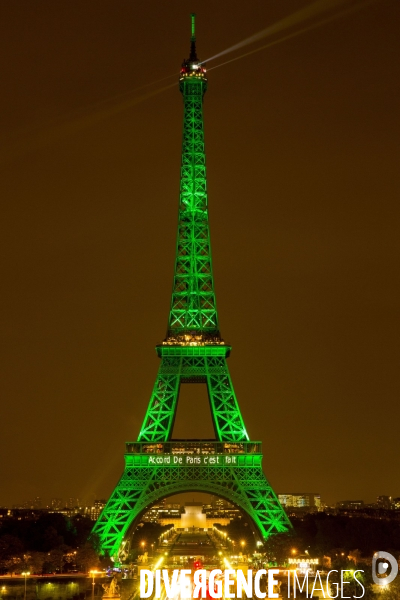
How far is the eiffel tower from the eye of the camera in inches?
3674

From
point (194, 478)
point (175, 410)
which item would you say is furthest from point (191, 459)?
point (175, 410)

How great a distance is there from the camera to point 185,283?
10212 centimetres

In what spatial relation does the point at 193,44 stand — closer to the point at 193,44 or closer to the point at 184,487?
the point at 193,44

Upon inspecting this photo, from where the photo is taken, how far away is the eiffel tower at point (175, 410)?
3674 inches

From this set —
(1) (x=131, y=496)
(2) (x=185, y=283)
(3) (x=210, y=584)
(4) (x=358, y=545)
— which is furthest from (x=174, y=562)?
(3) (x=210, y=584)

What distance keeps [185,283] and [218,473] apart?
763 inches

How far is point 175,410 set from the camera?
9800cm

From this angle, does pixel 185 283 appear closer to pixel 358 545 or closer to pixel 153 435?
pixel 153 435
